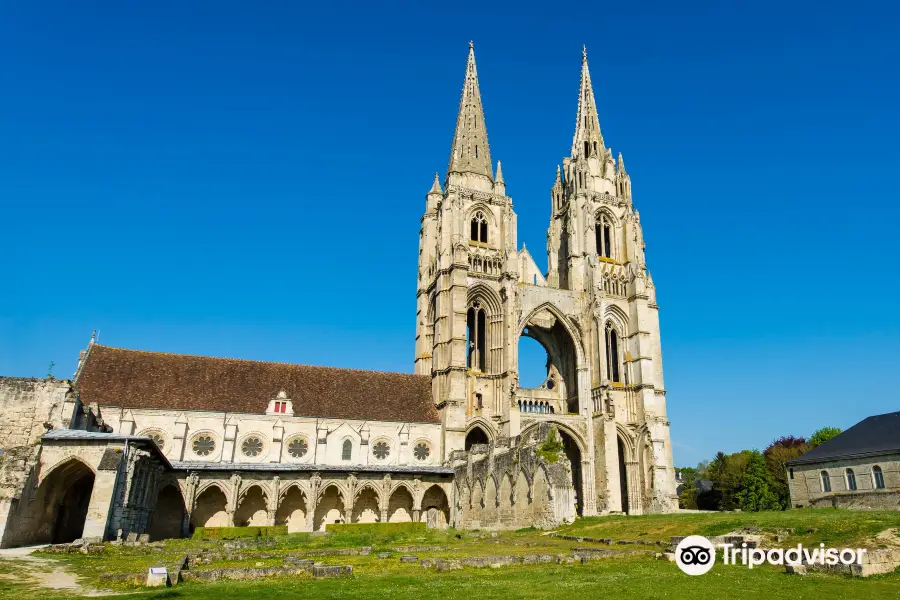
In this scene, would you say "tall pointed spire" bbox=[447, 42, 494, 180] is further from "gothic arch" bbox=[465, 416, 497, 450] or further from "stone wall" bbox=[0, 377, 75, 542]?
"stone wall" bbox=[0, 377, 75, 542]

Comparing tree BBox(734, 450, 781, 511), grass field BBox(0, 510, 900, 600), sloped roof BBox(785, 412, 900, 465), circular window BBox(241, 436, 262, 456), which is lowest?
grass field BBox(0, 510, 900, 600)

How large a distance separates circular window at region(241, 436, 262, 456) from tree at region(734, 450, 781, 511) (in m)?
39.1

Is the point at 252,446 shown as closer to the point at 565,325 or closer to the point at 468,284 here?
the point at 468,284

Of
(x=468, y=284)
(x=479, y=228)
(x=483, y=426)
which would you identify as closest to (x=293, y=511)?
(x=483, y=426)

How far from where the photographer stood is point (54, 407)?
95.5 ft

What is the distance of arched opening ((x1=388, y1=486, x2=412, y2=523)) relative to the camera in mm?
42281

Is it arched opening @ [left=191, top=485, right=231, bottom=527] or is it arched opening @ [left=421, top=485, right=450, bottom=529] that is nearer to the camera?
arched opening @ [left=191, top=485, right=231, bottom=527]

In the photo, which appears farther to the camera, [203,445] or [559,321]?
[559,321]

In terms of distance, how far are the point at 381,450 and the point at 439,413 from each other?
516cm

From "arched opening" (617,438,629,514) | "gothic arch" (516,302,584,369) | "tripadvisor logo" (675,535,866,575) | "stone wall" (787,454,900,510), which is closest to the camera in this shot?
"tripadvisor logo" (675,535,866,575)

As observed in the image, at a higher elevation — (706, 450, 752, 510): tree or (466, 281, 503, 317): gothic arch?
(466, 281, 503, 317): gothic arch

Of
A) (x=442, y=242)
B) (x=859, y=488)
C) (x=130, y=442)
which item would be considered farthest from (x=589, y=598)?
(x=442, y=242)

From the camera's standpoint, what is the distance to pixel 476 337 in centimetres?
5041

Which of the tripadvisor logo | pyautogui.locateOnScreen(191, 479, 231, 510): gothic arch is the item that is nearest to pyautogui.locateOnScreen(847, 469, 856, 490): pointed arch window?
the tripadvisor logo
